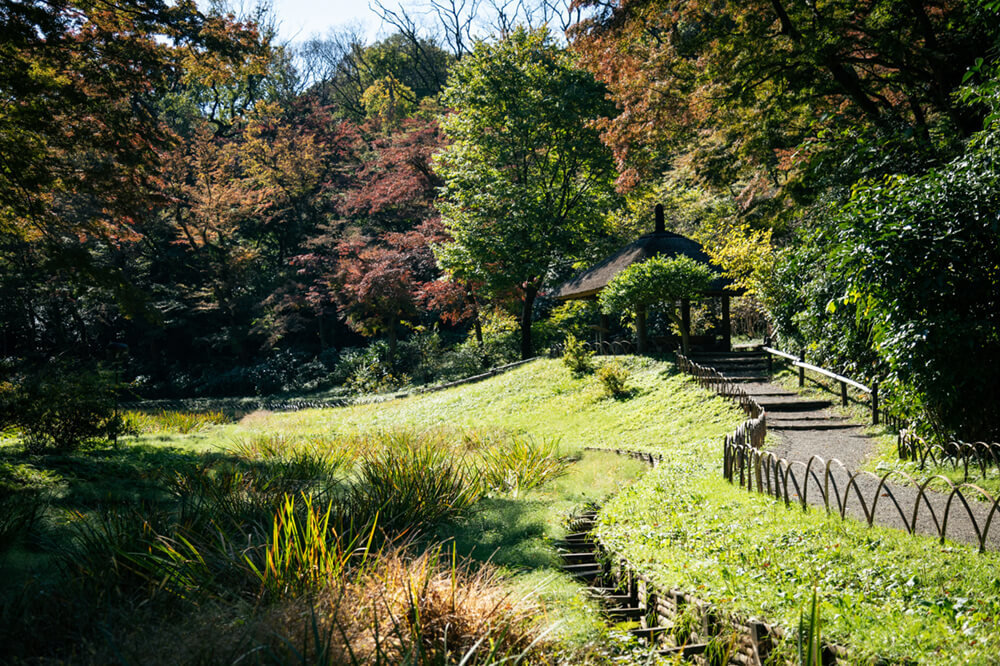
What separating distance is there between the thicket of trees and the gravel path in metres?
1.04

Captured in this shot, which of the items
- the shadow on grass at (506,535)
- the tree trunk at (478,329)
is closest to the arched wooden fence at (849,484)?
the shadow on grass at (506,535)

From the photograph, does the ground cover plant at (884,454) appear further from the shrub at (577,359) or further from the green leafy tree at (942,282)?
the shrub at (577,359)

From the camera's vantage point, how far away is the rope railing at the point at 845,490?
16.3 ft

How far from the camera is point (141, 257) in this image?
3322 centimetres

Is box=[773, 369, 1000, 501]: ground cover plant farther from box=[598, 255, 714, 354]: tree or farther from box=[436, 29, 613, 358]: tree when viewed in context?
box=[436, 29, 613, 358]: tree

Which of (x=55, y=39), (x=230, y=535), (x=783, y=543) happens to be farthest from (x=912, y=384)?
(x=55, y=39)

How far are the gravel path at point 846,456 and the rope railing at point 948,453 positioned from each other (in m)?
0.45

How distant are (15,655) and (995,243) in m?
8.77

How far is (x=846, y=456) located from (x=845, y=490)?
10.6 feet

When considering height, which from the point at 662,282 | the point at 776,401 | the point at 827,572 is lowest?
the point at 827,572

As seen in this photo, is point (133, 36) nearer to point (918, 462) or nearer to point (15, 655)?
point (15, 655)

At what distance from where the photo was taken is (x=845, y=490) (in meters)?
5.80

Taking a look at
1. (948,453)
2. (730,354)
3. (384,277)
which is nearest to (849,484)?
(948,453)

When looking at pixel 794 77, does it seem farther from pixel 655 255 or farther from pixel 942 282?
pixel 942 282
